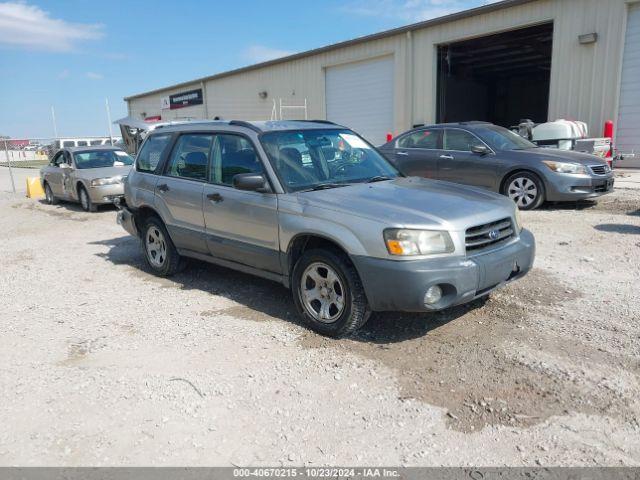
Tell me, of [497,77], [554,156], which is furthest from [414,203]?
[497,77]

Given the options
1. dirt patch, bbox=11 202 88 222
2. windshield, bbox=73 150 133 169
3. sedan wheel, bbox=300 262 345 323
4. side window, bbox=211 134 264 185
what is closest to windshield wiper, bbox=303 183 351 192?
side window, bbox=211 134 264 185

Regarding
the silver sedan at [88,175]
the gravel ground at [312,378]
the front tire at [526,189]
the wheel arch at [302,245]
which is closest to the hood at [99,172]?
the silver sedan at [88,175]

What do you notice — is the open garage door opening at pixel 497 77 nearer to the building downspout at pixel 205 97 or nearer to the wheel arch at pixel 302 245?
the building downspout at pixel 205 97

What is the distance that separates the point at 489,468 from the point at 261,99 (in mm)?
25663

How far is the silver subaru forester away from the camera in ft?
11.9

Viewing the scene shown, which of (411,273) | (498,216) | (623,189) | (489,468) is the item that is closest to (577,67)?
(623,189)

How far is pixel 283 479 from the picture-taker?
255 cm

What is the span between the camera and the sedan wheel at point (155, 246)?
238 inches

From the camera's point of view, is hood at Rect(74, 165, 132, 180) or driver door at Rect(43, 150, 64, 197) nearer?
hood at Rect(74, 165, 132, 180)

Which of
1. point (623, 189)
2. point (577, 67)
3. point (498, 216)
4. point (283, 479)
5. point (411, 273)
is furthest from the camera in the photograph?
point (577, 67)

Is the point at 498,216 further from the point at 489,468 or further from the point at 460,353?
the point at 489,468

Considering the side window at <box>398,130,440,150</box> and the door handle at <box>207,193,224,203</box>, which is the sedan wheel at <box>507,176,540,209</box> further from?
the door handle at <box>207,193,224,203</box>

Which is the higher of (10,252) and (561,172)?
(561,172)

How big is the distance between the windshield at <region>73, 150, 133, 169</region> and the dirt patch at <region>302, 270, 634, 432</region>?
33.1 feet
